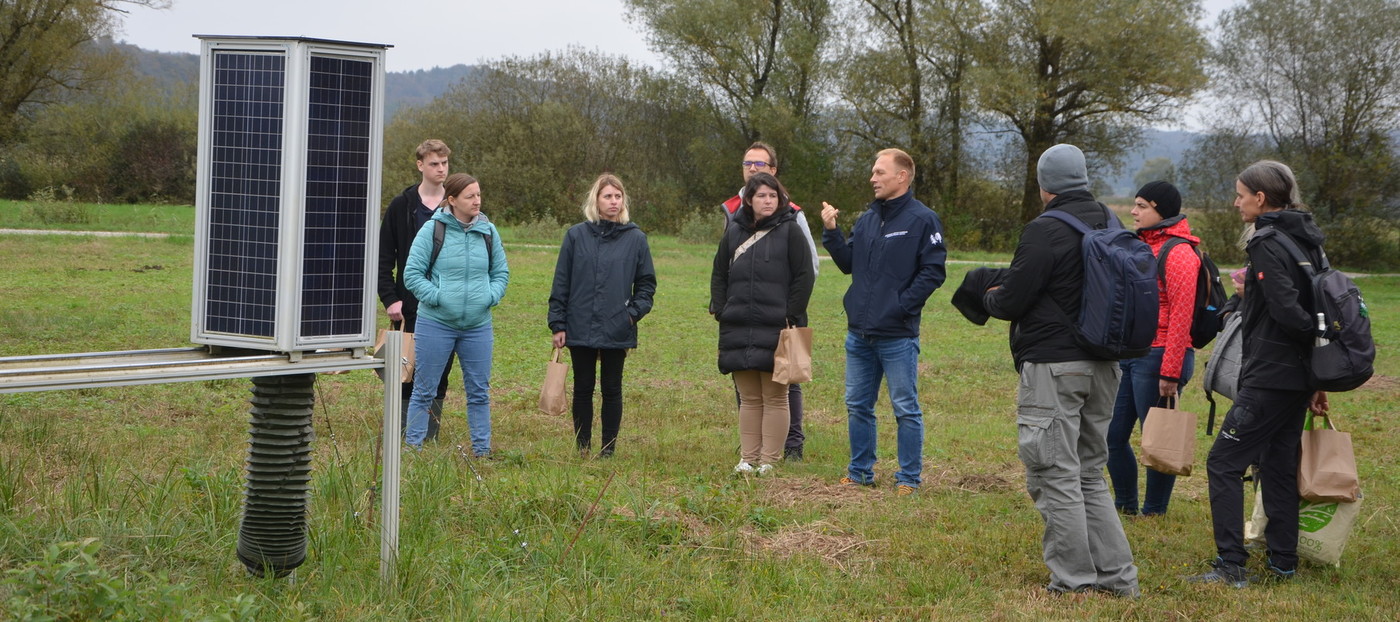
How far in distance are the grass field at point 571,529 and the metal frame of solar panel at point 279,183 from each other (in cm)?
87

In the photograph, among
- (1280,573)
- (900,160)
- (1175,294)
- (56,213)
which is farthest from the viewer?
(56,213)

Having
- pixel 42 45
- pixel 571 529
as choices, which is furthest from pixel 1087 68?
pixel 571 529

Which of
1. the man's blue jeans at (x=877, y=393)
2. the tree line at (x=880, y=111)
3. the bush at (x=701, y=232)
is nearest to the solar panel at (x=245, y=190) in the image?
the man's blue jeans at (x=877, y=393)

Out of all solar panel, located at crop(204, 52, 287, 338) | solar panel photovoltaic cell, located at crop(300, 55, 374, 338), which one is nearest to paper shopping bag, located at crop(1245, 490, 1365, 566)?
solar panel photovoltaic cell, located at crop(300, 55, 374, 338)

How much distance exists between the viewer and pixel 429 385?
7.32m

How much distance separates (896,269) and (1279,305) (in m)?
2.23

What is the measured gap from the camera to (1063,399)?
488 centimetres

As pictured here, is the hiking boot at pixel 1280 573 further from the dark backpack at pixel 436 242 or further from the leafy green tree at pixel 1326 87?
the leafy green tree at pixel 1326 87

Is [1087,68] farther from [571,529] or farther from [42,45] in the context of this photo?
[571,529]

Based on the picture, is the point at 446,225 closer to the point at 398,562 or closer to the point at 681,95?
the point at 398,562

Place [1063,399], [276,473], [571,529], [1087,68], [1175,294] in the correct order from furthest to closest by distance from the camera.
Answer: [1087,68] < [1175,294] < [571,529] < [1063,399] < [276,473]

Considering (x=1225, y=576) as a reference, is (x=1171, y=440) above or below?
above

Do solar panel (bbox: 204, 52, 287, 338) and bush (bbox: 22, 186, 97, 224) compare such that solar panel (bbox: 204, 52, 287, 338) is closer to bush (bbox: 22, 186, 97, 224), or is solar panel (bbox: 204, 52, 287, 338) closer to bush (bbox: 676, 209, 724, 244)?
bush (bbox: 22, 186, 97, 224)

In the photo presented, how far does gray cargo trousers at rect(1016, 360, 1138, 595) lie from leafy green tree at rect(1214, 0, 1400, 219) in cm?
3237
